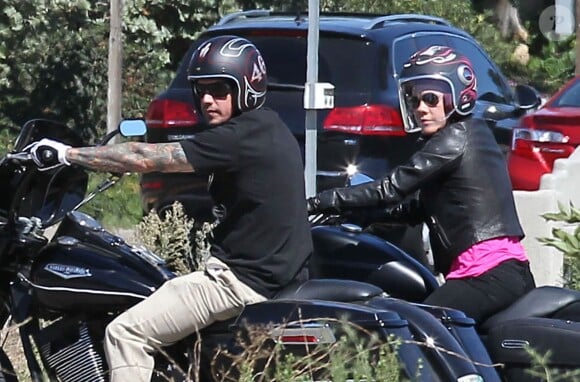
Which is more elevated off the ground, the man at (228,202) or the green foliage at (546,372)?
the man at (228,202)

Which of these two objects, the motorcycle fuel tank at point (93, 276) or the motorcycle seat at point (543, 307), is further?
the motorcycle seat at point (543, 307)

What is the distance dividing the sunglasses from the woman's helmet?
75 centimetres

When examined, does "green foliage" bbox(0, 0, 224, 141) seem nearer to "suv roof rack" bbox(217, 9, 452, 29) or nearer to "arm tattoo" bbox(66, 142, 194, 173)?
"suv roof rack" bbox(217, 9, 452, 29)

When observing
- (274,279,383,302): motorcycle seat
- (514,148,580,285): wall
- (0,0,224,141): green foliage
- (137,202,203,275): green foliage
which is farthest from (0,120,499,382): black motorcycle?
(0,0,224,141): green foliage

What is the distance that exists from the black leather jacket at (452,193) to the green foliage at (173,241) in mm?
Result: 1236

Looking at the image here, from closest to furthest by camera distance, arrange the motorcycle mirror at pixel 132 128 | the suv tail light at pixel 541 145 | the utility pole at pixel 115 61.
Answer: the motorcycle mirror at pixel 132 128
the suv tail light at pixel 541 145
the utility pole at pixel 115 61

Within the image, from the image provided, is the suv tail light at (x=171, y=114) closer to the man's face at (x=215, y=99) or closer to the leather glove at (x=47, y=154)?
the man's face at (x=215, y=99)

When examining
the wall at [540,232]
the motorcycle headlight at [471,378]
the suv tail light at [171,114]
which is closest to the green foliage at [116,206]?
the suv tail light at [171,114]

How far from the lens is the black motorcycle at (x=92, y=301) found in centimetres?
438

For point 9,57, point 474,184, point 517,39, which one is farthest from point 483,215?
point 517,39

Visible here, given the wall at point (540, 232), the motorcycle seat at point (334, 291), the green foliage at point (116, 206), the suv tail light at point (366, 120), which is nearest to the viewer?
the motorcycle seat at point (334, 291)

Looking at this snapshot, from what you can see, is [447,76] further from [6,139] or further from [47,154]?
[6,139]

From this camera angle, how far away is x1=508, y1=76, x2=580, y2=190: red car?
11398 millimetres

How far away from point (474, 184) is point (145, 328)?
4.47 ft
